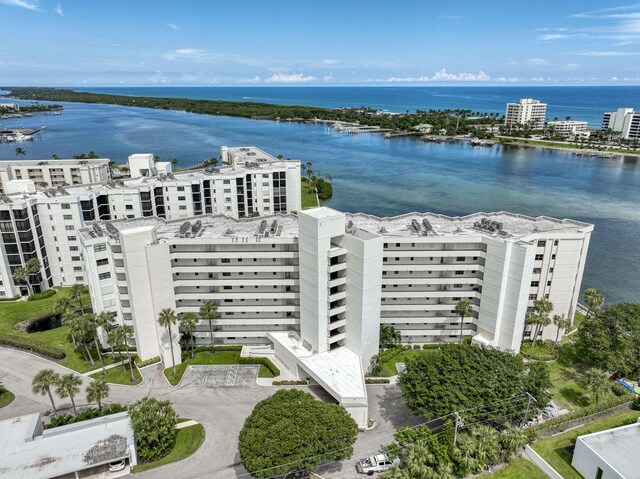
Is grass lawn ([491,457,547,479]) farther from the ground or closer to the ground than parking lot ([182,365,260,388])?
farther from the ground

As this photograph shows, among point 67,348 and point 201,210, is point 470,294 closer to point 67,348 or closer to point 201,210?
point 67,348

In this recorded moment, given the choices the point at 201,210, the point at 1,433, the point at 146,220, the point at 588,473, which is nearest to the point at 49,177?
the point at 201,210

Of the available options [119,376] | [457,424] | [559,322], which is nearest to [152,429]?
[119,376]

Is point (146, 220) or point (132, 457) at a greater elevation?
point (146, 220)

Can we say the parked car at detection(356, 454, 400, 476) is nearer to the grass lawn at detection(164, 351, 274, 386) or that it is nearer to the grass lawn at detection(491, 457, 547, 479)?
the grass lawn at detection(491, 457, 547, 479)

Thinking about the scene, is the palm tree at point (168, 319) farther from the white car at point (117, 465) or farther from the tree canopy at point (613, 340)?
the tree canopy at point (613, 340)

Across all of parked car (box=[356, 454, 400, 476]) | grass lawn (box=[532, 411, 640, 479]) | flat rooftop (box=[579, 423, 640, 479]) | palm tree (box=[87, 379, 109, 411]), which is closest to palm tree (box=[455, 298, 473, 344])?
grass lawn (box=[532, 411, 640, 479])
